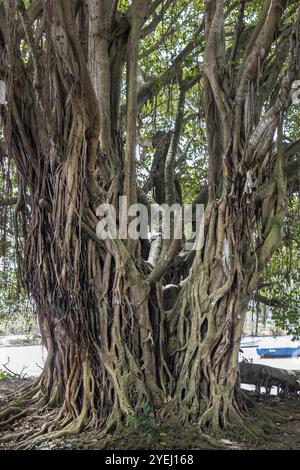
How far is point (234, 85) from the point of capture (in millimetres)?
3840

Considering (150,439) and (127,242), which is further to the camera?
(127,242)

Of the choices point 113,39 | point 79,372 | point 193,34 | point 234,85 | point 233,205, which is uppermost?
point 193,34

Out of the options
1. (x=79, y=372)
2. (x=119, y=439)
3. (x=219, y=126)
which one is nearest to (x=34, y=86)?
(x=219, y=126)

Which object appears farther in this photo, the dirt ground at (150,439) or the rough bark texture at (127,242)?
the rough bark texture at (127,242)

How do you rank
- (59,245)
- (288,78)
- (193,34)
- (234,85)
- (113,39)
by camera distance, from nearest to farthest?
1. (288,78)
2. (59,245)
3. (234,85)
4. (113,39)
5. (193,34)

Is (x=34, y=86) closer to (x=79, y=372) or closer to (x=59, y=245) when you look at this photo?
(x=59, y=245)

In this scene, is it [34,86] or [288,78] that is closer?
[288,78]

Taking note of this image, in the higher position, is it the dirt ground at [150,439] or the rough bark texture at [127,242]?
the rough bark texture at [127,242]

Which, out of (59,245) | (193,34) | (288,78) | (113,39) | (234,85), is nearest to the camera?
(288,78)

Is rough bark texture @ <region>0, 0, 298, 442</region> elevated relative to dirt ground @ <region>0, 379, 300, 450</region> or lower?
elevated

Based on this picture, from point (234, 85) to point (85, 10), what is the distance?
128 centimetres

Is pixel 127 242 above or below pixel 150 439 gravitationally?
above

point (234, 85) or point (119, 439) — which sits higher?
point (234, 85)

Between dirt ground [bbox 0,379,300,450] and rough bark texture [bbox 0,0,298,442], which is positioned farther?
rough bark texture [bbox 0,0,298,442]
